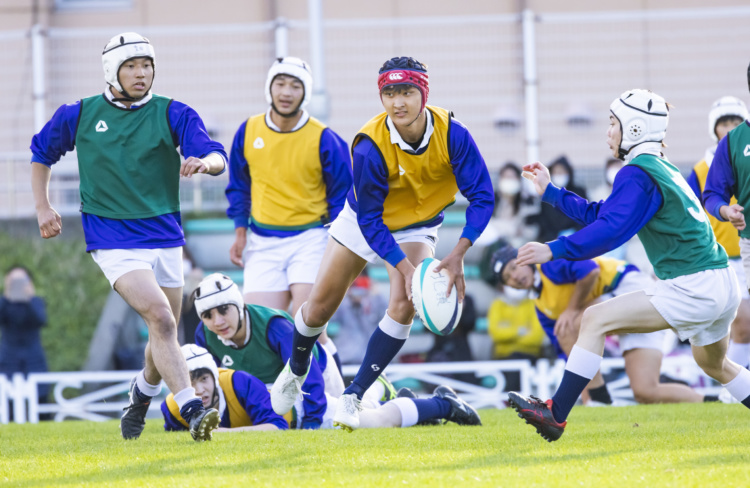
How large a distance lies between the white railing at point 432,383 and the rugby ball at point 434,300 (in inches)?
173

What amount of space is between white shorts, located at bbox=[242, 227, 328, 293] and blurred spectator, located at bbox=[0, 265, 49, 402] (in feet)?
12.3

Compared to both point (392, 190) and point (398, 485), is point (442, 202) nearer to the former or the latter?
point (392, 190)

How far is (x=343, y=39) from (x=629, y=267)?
5.40m

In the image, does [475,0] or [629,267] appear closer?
[629,267]

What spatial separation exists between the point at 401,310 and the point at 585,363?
3.80 ft

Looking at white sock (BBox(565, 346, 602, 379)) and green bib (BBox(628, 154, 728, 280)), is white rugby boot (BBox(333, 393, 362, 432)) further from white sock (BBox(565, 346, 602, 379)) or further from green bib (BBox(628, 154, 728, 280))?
green bib (BBox(628, 154, 728, 280))

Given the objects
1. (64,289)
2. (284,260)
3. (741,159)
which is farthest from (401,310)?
(64,289)

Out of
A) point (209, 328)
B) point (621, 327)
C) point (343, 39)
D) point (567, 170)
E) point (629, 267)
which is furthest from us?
point (343, 39)

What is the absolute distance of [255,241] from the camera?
8.16 metres

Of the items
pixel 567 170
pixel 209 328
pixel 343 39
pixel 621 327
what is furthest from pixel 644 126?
pixel 343 39

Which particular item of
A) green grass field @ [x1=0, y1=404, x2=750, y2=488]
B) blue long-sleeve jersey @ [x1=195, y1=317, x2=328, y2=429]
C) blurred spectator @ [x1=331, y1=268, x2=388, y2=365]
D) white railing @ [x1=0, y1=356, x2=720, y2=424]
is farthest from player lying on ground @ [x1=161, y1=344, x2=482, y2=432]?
blurred spectator @ [x1=331, y1=268, x2=388, y2=365]

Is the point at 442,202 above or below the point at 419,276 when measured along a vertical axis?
above

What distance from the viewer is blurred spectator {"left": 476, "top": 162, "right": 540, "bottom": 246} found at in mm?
12008

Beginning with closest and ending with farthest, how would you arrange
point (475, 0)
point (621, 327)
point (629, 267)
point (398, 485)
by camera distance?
point (398, 485) → point (621, 327) → point (629, 267) → point (475, 0)
